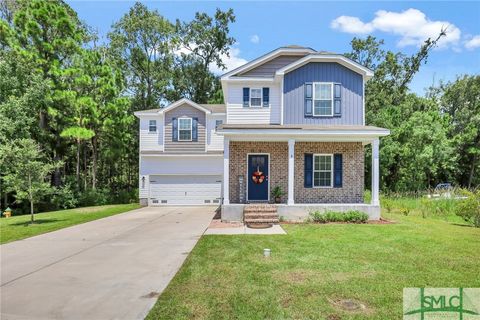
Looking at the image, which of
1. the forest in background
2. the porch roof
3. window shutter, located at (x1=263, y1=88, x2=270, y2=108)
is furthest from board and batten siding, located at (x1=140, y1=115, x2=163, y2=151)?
the porch roof

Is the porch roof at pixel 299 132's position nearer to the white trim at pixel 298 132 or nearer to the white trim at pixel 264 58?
the white trim at pixel 298 132

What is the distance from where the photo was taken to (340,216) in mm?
12305

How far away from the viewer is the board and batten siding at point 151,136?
20562 millimetres

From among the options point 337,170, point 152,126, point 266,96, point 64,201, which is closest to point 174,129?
point 152,126

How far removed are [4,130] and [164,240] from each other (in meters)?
14.8

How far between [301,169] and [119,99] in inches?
629

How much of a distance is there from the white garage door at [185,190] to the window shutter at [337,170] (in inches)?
327

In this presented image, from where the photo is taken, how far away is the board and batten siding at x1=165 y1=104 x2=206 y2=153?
2045 cm

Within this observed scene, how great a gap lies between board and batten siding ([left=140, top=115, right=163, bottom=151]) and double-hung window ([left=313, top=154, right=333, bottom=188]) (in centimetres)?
1073

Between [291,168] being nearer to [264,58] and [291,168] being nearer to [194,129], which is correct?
[264,58]

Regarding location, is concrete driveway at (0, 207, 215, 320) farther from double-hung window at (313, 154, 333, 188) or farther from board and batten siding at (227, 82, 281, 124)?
board and batten siding at (227, 82, 281, 124)

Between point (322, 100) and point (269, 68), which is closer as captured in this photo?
point (322, 100)

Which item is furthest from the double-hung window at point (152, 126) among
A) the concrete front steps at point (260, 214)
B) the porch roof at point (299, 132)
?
the concrete front steps at point (260, 214)

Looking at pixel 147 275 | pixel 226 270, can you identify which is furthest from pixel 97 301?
pixel 226 270
